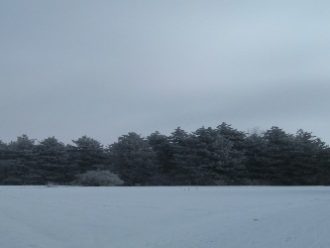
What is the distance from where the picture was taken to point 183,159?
47.0 meters

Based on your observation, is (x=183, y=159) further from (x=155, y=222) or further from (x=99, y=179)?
(x=155, y=222)

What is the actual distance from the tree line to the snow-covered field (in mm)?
20600

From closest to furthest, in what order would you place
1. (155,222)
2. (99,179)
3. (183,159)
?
1. (155,222)
2. (99,179)
3. (183,159)

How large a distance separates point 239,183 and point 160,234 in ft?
96.8

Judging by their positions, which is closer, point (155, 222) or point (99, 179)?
point (155, 222)

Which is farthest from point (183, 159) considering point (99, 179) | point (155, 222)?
point (155, 222)

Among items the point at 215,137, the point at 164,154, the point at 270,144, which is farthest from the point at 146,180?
the point at 270,144

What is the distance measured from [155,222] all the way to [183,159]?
28.0 m

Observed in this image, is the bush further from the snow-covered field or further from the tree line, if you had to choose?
the snow-covered field

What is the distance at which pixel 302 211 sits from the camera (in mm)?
17125

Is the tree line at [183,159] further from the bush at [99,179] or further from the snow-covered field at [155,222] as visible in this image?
the snow-covered field at [155,222]

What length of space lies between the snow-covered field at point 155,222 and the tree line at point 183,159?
67.6 ft

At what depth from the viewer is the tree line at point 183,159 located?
45625 millimetres

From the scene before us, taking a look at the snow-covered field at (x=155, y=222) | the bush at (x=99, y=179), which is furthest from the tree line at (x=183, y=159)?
the snow-covered field at (x=155, y=222)
